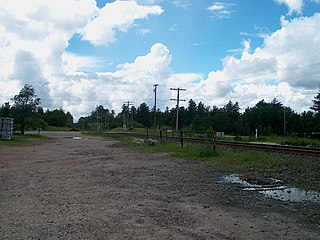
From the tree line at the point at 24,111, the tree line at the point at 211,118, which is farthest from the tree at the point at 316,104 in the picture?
the tree line at the point at 24,111

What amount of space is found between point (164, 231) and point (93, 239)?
116cm

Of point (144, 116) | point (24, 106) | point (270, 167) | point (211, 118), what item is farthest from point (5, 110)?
point (144, 116)

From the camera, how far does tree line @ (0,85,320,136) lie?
171 feet

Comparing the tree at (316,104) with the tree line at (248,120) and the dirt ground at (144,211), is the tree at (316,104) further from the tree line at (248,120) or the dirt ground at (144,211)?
the dirt ground at (144,211)

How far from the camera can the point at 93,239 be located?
205 inches

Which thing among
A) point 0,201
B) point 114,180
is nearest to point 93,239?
point 0,201

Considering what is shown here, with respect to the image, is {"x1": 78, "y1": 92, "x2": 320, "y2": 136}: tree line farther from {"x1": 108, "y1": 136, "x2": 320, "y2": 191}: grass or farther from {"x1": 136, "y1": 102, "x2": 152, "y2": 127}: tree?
{"x1": 108, "y1": 136, "x2": 320, "y2": 191}: grass

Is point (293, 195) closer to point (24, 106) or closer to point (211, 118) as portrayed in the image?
point (24, 106)

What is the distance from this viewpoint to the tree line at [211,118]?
5225 cm

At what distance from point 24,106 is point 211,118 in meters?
62.1

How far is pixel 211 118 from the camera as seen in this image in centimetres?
10256

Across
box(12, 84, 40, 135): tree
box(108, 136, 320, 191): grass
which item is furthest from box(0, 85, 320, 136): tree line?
box(108, 136, 320, 191): grass

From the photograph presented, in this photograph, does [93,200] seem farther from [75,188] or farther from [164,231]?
[164,231]

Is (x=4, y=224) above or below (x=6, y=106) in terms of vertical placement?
below
